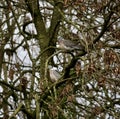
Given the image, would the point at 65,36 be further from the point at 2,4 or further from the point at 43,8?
the point at 2,4

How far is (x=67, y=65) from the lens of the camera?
6.03m

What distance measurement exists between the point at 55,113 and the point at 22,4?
11.4ft

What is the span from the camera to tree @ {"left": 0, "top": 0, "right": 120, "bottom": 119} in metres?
5.46

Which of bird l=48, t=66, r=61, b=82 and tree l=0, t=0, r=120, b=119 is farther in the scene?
bird l=48, t=66, r=61, b=82

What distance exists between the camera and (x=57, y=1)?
758cm

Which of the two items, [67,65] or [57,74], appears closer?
[67,65]

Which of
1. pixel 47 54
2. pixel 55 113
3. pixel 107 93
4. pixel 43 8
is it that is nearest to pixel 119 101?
pixel 107 93

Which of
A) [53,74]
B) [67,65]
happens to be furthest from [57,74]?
[67,65]

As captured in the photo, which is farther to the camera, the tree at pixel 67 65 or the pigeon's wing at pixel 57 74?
the pigeon's wing at pixel 57 74

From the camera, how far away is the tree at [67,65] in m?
5.46

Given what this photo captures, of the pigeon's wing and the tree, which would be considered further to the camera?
the pigeon's wing

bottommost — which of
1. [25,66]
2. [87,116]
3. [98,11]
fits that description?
[87,116]

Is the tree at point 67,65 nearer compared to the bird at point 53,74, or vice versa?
the tree at point 67,65

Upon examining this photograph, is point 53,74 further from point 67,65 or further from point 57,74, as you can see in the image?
point 67,65
